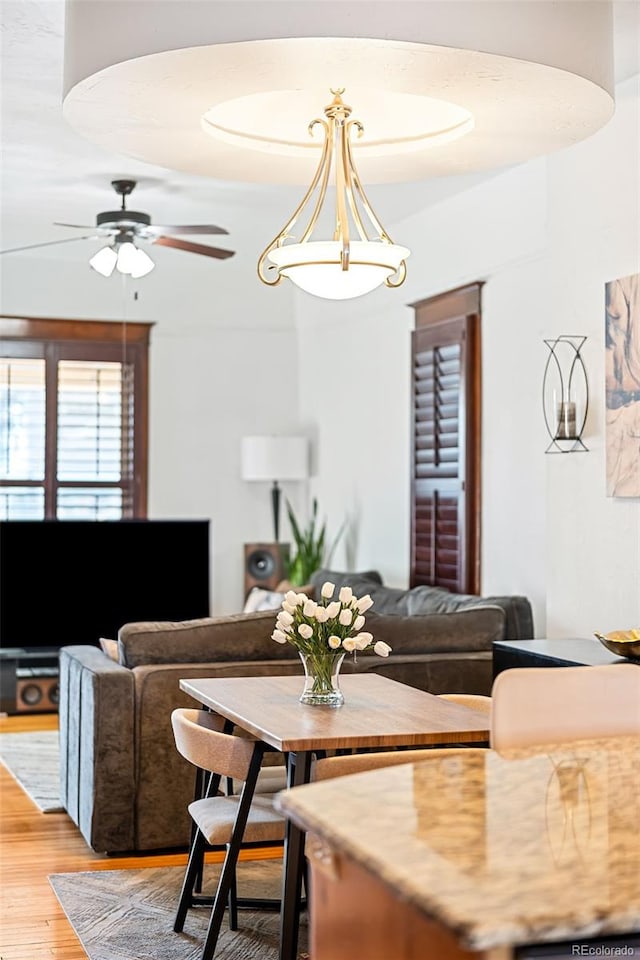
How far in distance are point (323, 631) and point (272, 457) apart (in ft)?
18.8

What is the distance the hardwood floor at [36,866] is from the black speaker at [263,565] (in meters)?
3.49

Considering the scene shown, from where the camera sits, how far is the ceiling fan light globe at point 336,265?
3908mm

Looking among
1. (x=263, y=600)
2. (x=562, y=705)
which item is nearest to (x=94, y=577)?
(x=263, y=600)

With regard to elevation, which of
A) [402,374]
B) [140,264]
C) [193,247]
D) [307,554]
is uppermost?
[193,247]

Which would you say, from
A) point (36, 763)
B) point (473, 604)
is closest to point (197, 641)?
point (473, 604)

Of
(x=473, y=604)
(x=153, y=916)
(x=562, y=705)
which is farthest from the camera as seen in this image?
(x=473, y=604)

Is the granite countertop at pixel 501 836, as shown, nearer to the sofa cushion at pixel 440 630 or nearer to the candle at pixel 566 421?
the sofa cushion at pixel 440 630

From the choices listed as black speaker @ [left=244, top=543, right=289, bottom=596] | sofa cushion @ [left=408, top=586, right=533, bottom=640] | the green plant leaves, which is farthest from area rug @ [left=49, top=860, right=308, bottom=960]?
black speaker @ [left=244, top=543, right=289, bottom=596]

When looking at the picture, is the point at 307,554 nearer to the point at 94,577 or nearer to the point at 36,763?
the point at 94,577

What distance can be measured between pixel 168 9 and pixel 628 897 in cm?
287

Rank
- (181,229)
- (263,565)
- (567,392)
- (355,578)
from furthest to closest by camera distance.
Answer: (263,565), (355,578), (181,229), (567,392)

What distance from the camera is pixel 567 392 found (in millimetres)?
5617

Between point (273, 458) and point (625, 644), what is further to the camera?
point (273, 458)

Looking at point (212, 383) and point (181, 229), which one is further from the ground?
point (181, 229)
